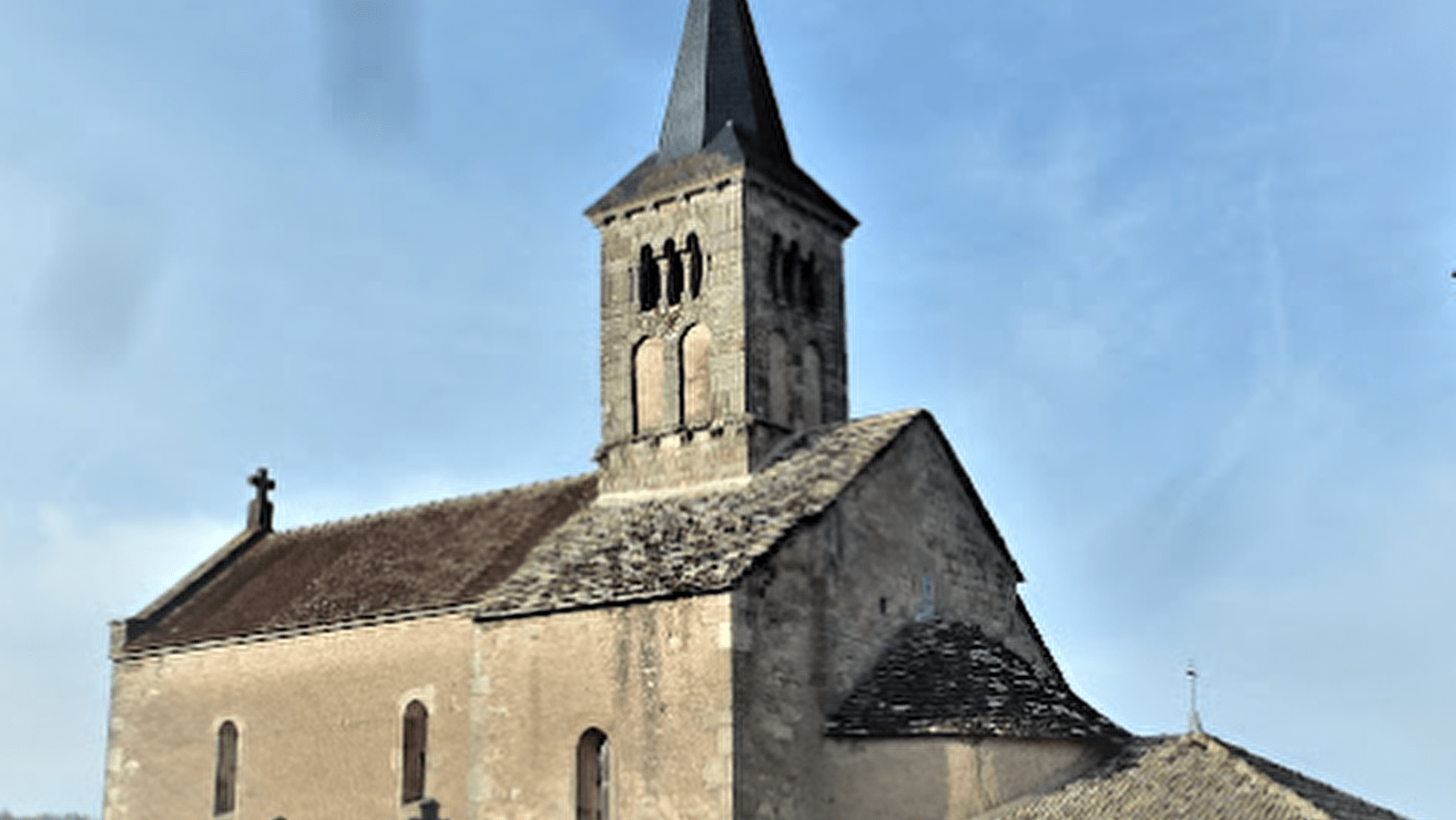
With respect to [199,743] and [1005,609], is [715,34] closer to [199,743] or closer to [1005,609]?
[1005,609]

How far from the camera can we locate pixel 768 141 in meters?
33.2

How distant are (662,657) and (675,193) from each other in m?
10.4

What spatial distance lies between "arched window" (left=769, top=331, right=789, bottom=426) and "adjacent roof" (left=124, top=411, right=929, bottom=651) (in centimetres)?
63

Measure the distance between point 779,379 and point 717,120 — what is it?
18.8 ft

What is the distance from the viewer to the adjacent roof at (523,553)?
2709 centimetres

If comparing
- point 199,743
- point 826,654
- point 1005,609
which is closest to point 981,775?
point 826,654

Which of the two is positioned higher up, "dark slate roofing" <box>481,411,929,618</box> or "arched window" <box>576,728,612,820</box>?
"dark slate roofing" <box>481,411,929,618</box>

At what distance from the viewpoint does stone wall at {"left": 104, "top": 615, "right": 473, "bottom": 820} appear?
29344 mm

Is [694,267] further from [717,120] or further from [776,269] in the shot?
[717,120]

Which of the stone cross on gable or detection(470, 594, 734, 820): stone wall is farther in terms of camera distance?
the stone cross on gable

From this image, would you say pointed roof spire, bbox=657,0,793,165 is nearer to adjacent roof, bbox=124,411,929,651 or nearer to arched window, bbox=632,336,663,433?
arched window, bbox=632,336,663,433

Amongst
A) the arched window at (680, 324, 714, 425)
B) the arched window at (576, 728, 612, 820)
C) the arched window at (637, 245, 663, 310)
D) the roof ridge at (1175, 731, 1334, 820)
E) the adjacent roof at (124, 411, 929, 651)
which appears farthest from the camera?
the arched window at (637, 245, 663, 310)

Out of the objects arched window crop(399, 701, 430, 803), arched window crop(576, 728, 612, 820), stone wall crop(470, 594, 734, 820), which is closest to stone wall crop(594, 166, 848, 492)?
stone wall crop(470, 594, 734, 820)

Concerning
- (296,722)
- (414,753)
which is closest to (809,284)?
(414,753)
